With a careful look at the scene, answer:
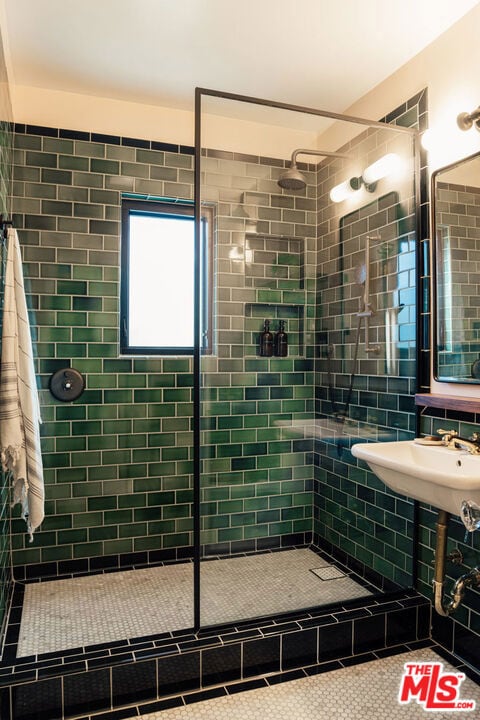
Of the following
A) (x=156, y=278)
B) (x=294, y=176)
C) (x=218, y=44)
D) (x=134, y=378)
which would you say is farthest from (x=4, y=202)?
(x=294, y=176)

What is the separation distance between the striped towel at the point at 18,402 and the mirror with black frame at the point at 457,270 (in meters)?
1.87

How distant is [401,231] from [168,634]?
2.14 m

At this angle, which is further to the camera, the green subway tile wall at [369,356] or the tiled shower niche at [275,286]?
the green subway tile wall at [369,356]

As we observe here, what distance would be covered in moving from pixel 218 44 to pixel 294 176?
32.0 inches

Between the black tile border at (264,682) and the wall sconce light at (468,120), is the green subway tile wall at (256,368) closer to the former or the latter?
→ the black tile border at (264,682)

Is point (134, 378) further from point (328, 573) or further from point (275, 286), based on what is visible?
point (328, 573)

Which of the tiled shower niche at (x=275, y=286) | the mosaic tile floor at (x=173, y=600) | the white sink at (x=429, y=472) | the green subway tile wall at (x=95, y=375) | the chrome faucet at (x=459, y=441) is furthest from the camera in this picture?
the green subway tile wall at (x=95, y=375)

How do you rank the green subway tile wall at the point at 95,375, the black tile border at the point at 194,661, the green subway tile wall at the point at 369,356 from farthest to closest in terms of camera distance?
the green subway tile wall at the point at 95,375 < the green subway tile wall at the point at 369,356 < the black tile border at the point at 194,661

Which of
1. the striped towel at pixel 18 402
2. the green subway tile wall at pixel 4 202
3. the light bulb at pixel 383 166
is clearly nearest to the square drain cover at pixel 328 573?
the striped towel at pixel 18 402

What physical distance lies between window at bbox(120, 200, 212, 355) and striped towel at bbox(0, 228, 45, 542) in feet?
3.06

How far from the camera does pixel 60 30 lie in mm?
2309

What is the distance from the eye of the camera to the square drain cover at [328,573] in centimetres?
239

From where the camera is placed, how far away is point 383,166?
2424 millimetres

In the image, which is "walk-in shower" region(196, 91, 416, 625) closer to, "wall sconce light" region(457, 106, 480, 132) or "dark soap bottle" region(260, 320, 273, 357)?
"dark soap bottle" region(260, 320, 273, 357)
